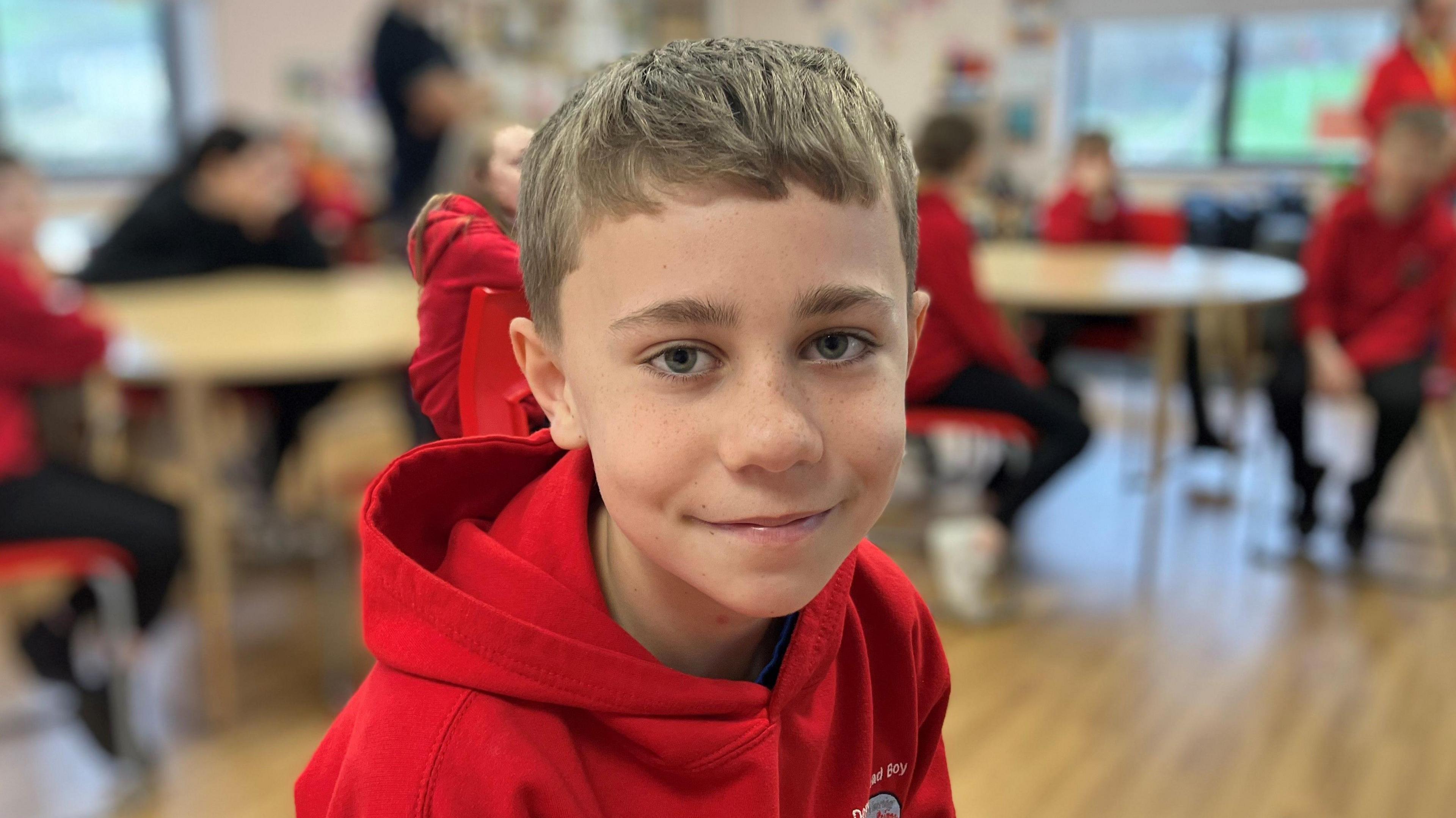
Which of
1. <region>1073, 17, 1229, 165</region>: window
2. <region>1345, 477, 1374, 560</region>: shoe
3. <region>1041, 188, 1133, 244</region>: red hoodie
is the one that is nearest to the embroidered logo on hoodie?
<region>1345, 477, 1374, 560</region>: shoe

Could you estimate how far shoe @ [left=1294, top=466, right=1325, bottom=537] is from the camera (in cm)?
306

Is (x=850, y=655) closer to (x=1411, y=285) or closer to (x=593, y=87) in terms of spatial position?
(x=593, y=87)

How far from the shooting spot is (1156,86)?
6.30 meters

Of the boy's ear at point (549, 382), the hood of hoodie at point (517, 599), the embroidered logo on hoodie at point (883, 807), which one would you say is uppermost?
the boy's ear at point (549, 382)

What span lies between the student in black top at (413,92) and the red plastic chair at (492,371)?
281 cm

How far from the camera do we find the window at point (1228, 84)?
581cm

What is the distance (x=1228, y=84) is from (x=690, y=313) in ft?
20.9

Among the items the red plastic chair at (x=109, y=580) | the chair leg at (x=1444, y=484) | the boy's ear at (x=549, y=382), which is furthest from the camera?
the chair leg at (x=1444, y=484)

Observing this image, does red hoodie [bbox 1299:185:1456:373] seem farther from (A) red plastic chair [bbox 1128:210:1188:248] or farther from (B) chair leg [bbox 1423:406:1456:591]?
(A) red plastic chair [bbox 1128:210:1188:248]

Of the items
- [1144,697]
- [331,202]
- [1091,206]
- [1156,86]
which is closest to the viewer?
[1144,697]

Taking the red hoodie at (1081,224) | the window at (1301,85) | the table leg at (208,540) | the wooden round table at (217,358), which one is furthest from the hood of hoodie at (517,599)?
the window at (1301,85)

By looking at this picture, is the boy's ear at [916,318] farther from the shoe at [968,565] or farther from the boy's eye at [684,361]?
the shoe at [968,565]

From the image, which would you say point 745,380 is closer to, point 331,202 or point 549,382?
point 549,382

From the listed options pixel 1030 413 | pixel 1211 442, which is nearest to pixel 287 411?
pixel 1030 413
